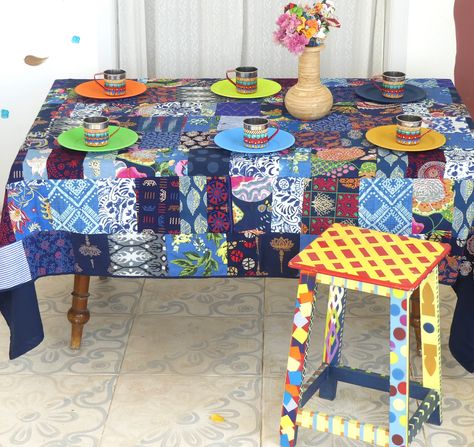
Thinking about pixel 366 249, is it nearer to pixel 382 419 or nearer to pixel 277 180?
pixel 277 180

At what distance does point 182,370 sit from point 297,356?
1.88 feet

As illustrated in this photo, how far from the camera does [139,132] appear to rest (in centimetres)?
277

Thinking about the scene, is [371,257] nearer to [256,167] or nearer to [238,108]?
[256,167]

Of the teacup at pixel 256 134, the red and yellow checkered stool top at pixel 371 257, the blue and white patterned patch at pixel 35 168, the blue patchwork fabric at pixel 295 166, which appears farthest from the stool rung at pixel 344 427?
the blue and white patterned patch at pixel 35 168

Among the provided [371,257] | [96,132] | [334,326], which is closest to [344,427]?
[334,326]

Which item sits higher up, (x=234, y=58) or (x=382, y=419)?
(x=234, y=58)

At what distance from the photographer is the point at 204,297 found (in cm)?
330

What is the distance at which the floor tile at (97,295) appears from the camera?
10.6 ft

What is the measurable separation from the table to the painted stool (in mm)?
125

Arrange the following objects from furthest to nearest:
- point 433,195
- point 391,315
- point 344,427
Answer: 1. point 433,195
2. point 344,427
3. point 391,315

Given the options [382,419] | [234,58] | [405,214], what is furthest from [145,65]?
[382,419]

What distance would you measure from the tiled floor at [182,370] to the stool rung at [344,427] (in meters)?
0.14

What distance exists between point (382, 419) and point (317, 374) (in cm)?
23

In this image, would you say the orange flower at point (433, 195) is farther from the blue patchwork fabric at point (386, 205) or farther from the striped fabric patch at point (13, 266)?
the striped fabric patch at point (13, 266)
